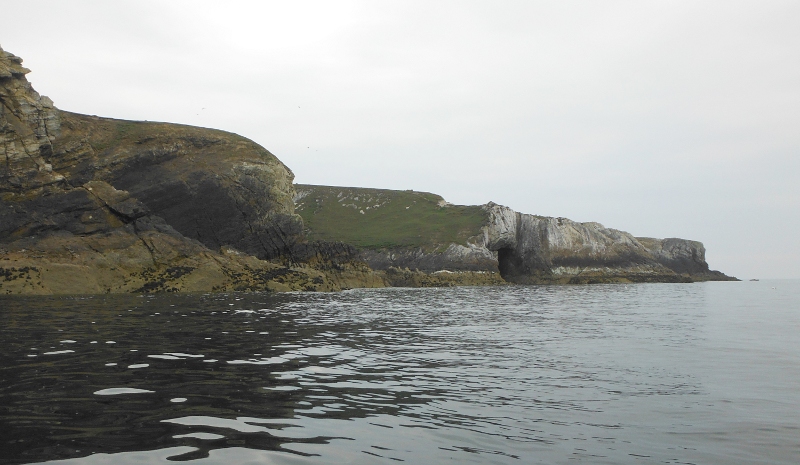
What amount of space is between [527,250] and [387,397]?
319 ft

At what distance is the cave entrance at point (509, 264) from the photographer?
341ft

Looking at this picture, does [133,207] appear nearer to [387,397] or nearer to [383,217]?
[387,397]

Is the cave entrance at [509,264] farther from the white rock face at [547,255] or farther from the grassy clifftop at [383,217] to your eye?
the grassy clifftop at [383,217]

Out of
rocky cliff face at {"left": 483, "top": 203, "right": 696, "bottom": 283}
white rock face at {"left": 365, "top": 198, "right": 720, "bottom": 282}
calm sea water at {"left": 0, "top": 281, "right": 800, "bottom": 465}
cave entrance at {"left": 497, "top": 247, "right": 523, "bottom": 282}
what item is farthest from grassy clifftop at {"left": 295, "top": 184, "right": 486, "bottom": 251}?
calm sea water at {"left": 0, "top": 281, "right": 800, "bottom": 465}

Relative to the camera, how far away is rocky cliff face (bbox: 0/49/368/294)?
40.8 metres

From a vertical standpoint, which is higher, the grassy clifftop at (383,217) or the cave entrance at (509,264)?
the grassy clifftop at (383,217)

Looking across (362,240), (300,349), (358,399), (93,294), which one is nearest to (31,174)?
(93,294)

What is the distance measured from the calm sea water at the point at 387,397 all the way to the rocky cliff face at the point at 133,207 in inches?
978

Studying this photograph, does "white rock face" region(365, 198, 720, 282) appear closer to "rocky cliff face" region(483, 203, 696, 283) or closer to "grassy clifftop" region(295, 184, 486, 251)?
"rocky cliff face" region(483, 203, 696, 283)

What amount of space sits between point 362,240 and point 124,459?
11385 cm

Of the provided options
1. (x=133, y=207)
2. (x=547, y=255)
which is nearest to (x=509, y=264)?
(x=547, y=255)

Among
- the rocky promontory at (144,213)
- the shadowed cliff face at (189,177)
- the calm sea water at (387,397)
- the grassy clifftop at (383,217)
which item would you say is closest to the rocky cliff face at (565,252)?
the grassy clifftop at (383,217)

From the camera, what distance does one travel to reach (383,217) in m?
142

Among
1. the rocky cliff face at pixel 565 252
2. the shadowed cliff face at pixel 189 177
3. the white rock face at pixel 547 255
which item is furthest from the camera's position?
the rocky cliff face at pixel 565 252
